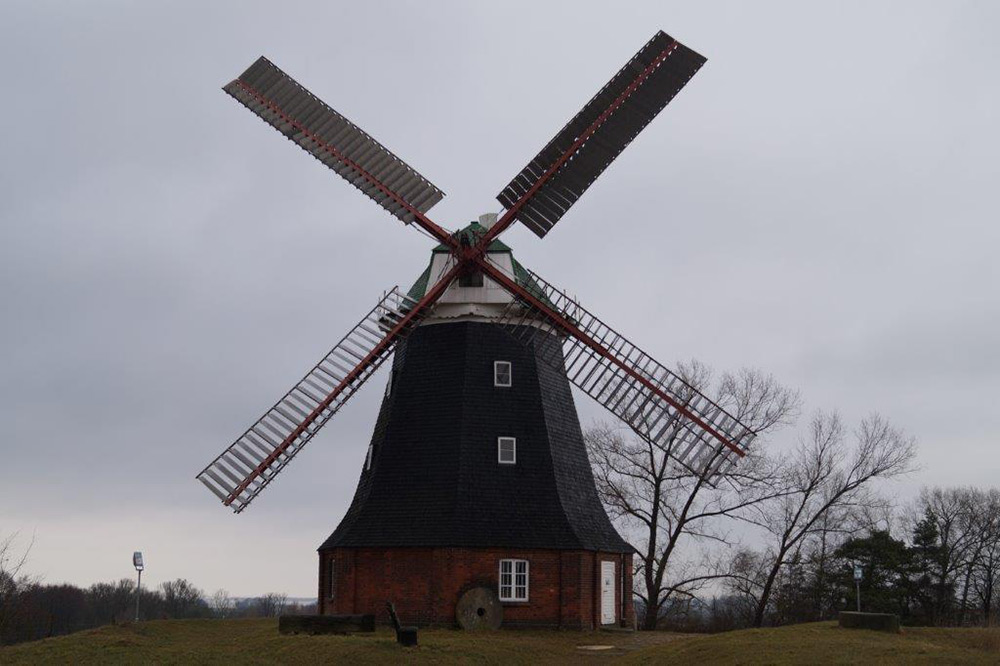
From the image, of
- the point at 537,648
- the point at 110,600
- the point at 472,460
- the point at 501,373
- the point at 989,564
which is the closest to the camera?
the point at 537,648

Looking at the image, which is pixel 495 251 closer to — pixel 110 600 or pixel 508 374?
pixel 508 374

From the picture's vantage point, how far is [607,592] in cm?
2502

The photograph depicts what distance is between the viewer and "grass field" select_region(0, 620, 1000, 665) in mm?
15867

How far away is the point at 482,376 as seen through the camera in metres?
25.4

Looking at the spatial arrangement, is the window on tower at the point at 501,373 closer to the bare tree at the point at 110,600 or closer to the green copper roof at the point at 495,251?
the green copper roof at the point at 495,251

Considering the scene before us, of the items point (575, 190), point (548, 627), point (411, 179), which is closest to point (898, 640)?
point (548, 627)

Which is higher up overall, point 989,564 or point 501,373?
point 501,373

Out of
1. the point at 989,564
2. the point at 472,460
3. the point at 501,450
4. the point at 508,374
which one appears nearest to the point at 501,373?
the point at 508,374

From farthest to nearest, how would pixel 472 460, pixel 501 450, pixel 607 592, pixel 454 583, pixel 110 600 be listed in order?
pixel 110 600 < pixel 607 592 < pixel 501 450 < pixel 472 460 < pixel 454 583

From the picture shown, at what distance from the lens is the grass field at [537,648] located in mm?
15867

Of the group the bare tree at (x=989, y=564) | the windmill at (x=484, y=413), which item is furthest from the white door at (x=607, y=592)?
the bare tree at (x=989, y=564)

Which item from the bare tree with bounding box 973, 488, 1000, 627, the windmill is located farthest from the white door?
the bare tree with bounding box 973, 488, 1000, 627

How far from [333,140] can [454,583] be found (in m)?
11.5

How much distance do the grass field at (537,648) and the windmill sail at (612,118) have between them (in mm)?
10068
